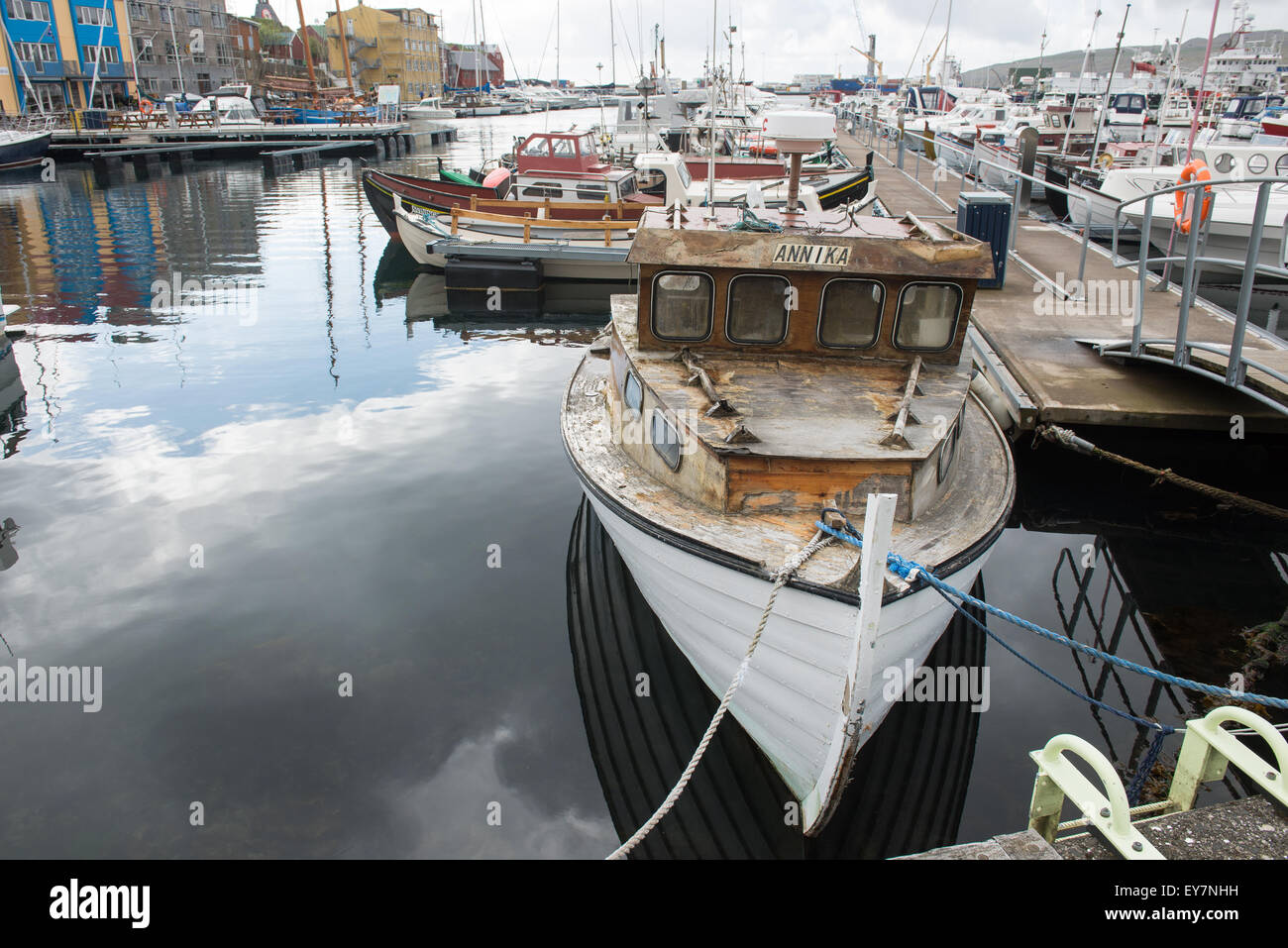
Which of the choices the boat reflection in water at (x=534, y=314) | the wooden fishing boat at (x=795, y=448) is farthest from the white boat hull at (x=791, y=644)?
the boat reflection in water at (x=534, y=314)

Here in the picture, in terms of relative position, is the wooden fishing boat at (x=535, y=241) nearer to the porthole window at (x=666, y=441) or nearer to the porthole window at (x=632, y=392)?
the porthole window at (x=632, y=392)

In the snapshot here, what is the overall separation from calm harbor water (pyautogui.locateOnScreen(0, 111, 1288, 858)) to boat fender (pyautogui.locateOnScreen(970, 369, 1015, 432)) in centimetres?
91

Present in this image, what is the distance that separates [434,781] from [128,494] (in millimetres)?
7548

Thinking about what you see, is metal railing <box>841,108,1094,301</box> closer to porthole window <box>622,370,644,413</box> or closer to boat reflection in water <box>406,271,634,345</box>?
porthole window <box>622,370,644,413</box>

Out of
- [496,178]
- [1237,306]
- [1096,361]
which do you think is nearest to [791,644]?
[1237,306]

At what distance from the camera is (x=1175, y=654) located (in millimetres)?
7973

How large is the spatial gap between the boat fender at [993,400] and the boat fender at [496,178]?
72.0 ft

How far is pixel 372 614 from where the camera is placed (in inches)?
344

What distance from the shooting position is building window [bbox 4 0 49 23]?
5791 cm

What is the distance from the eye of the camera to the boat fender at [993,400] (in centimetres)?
1094

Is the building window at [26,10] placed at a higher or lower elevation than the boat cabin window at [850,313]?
higher

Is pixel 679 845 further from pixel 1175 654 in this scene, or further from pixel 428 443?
pixel 428 443

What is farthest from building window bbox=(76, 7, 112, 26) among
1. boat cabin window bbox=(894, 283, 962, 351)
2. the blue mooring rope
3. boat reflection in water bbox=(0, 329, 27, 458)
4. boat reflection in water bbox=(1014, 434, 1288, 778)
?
the blue mooring rope

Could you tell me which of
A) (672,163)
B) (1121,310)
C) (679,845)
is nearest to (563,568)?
(679,845)
